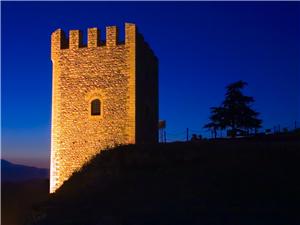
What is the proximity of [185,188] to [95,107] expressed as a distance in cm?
854

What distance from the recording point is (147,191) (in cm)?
1389

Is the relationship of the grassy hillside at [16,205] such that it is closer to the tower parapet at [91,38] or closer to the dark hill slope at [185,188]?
the dark hill slope at [185,188]

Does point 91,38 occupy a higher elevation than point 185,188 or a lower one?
higher

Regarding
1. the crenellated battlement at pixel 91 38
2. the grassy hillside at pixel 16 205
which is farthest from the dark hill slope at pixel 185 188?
the grassy hillside at pixel 16 205

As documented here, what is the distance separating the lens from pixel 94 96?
20562mm

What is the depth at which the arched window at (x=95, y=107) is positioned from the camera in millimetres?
20625

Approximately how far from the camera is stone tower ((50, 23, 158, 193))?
65.7ft

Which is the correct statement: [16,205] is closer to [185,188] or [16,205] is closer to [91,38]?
[91,38]

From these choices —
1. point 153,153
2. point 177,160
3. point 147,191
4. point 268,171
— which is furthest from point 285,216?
point 153,153

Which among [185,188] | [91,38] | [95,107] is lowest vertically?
[185,188]

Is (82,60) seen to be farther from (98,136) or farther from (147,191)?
(147,191)

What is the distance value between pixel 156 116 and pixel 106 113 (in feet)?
16.3

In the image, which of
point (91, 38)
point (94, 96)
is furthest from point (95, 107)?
point (91, 38)

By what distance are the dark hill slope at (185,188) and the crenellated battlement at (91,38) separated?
5403 millimetres
